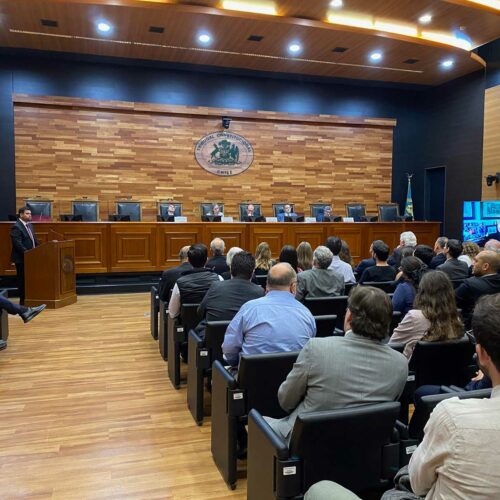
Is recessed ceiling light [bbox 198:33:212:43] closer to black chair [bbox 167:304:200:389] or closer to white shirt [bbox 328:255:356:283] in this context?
white shirt [bbox 328:255:356:283]

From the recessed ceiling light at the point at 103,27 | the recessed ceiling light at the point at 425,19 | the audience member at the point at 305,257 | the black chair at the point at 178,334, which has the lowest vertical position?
the black chair at the point at 178,334

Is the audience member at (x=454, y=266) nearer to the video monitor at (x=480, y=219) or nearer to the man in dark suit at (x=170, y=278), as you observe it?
the man in dark suit at (x=170, y=278)

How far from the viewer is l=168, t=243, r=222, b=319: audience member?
3.62 metres

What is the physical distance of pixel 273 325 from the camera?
7.68 ft

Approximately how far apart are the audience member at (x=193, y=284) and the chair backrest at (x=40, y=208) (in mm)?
5419

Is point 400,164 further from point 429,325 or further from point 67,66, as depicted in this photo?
point 429,325

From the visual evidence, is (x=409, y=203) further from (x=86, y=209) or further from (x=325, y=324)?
(x=325, y=324)

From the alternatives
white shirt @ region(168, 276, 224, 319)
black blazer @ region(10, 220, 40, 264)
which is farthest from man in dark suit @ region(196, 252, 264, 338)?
black blazer @ region(10, 220, 40, 264)

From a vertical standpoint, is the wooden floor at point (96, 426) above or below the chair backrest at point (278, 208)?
below

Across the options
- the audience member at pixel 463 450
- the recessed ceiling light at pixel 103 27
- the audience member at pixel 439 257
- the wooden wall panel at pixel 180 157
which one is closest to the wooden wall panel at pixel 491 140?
the wooden wall panel at pixel 180 157

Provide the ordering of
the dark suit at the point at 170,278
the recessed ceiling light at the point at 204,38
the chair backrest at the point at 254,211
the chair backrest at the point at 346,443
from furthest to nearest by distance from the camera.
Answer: the chair backrest at the point at 254,211 < the recessed ceiling light at the point at 204,38 < the dark suit at the point at 170,278 < the chair backrest at the point at 346,443

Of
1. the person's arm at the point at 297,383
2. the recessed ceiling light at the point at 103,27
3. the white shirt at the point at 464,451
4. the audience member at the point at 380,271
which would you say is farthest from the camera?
the recessed ceiling light at the point at 103,27

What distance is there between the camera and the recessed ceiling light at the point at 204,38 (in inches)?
308

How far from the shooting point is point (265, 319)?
2354 mm
